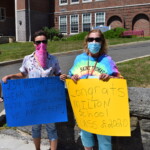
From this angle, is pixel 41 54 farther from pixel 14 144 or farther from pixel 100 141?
pixel 14 144

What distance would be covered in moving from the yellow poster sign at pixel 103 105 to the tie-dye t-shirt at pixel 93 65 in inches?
3.8

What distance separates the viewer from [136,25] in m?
29.7

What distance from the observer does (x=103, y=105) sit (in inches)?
110

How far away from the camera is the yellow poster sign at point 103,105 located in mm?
2725

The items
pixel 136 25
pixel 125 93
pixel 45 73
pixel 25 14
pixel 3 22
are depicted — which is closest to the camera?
pixel 125 93

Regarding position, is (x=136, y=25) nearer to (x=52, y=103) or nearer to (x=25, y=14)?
(x=25, y=14)

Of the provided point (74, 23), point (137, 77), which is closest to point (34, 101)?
point (137, 77)

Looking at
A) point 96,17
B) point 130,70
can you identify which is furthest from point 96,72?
point 96,17

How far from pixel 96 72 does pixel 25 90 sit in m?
0.98

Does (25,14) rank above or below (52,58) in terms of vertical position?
above

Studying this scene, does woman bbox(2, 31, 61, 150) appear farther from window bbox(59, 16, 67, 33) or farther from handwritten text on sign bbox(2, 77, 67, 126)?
window bbox(59, 16, 67, 33)

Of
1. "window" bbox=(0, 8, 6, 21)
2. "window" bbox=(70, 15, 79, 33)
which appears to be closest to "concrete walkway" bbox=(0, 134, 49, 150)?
"window" bbox=(70, 15, 79, 33)

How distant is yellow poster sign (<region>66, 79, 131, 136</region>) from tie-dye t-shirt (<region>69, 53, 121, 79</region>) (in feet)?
0.32

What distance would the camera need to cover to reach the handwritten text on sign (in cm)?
319
